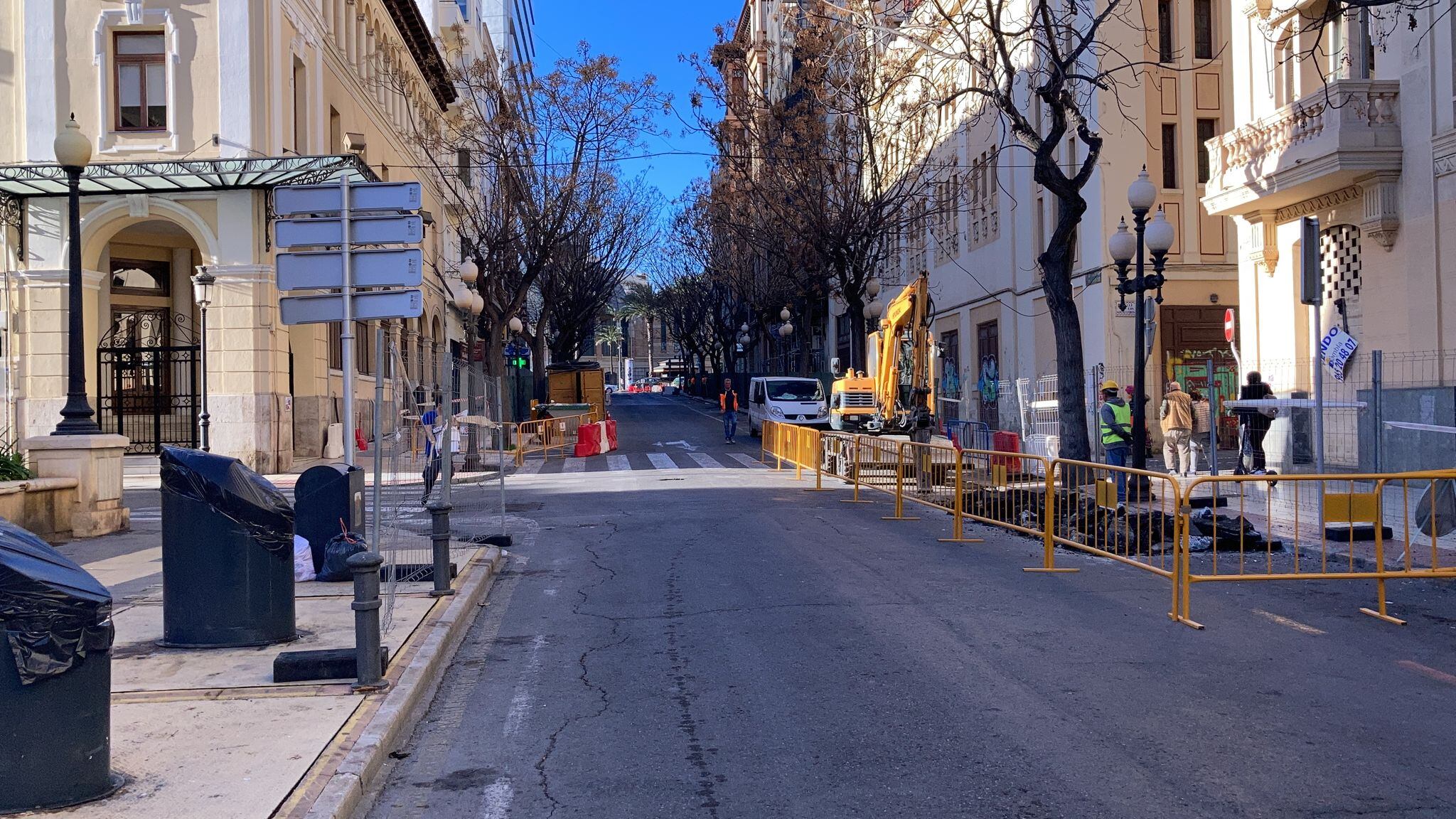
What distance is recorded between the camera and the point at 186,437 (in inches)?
1097

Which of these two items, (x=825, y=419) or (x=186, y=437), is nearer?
(x=186, y=437)

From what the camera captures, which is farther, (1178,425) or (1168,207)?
(1168,207)

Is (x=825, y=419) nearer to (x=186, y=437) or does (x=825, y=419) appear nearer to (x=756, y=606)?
(x=186, y=437)

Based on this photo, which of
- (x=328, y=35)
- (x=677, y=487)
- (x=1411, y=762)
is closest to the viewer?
(x=1411, y=762)

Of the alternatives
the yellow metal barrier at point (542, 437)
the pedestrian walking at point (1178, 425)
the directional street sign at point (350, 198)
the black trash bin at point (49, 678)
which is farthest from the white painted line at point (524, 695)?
the yellow metal barrier at point (542, 437)

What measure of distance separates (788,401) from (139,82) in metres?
19.4

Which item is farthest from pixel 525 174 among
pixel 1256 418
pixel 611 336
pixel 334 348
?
pixel 611 336

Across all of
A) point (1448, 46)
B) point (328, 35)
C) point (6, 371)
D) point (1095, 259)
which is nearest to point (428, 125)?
point (328, 35)

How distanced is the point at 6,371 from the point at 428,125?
1993 centimetres

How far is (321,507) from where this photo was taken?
A: 11102 millimetres

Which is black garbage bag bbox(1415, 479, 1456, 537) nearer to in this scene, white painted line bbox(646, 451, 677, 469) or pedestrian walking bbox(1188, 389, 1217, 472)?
pedestrian walking bbox(1188, 389, 1217, 472)

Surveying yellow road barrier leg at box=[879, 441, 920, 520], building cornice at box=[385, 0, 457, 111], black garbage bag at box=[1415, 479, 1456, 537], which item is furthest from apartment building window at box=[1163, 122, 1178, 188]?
building cornice at box=[385, 0, 457, 111]

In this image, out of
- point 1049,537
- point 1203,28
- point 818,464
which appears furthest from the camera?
point 1203,28

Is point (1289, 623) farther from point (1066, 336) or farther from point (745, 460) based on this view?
point (745, 460)
